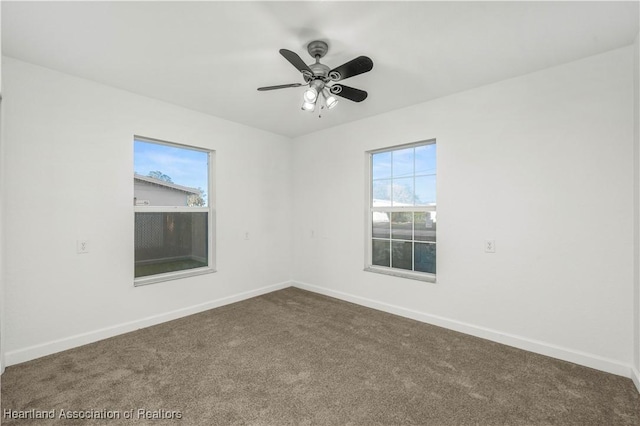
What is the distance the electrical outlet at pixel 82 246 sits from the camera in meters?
2.65

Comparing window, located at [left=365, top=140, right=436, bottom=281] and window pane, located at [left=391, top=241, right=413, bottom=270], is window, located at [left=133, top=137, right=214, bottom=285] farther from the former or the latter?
window pane, located at [left=391, top=241, right=413, bottom=270]

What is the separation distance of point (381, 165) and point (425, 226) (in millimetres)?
1033

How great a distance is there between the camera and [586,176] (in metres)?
2.33

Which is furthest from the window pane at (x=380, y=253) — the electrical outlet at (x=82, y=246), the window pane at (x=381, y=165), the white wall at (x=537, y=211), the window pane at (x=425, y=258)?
the electrical outlet at (x=82, y=246)

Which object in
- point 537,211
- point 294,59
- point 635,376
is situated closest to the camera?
point 294,59

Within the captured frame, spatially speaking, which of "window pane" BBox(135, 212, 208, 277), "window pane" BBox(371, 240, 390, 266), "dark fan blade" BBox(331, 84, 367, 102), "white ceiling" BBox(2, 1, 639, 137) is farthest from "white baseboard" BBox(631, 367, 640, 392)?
"window pane" BBox(135, 212, 208, 277)

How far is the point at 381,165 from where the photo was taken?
3.81 m

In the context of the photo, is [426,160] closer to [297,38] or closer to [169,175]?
[297,38]

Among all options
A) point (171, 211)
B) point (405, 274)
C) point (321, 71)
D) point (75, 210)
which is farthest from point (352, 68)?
point (75, 210)

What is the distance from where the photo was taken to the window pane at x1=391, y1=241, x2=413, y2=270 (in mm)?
3512

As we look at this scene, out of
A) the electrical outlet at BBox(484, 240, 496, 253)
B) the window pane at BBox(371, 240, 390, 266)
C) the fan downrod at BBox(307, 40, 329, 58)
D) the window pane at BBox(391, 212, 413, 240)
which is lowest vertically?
the window pane at BBox(371, 240, 390, 266)

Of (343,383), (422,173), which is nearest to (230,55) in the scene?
(422,173)

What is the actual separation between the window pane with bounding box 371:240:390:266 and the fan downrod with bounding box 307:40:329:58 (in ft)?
8.00

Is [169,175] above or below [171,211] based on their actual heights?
above
